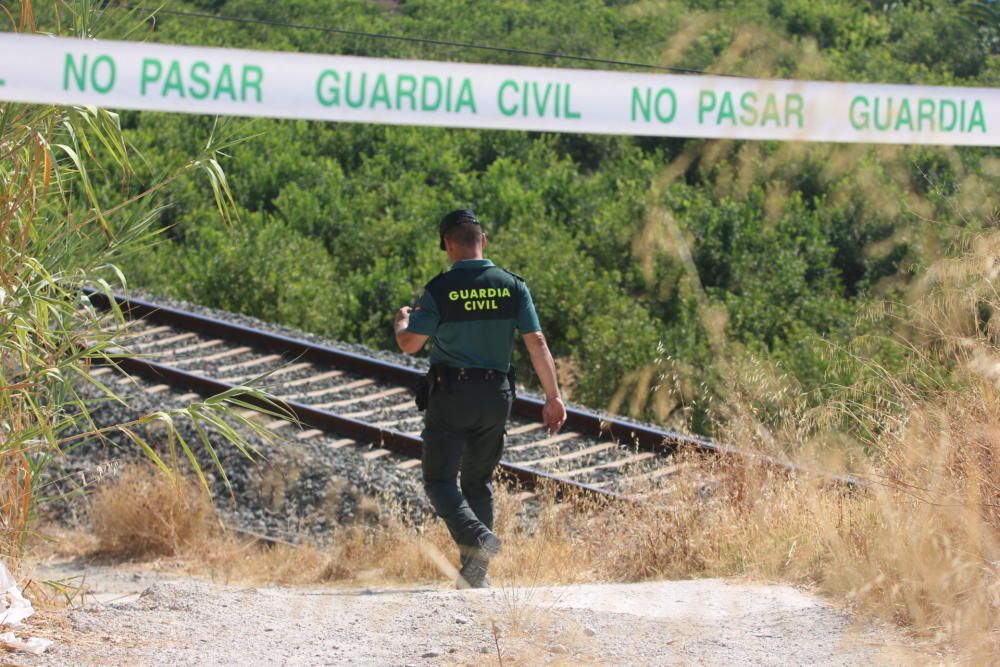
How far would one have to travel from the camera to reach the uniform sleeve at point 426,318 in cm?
530

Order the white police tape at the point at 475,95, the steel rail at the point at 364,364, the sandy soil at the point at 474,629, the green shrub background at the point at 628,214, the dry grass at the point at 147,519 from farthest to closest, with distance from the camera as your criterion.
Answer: the green shrub background at the point at 628,214, the steel rail at the point at 364,364, the dry grass at the point at 147,519, the white police tape at the point at 475,95, the sandy soil at the point at 474,629

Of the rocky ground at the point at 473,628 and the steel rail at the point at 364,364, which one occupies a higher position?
the steel rail at the point at 364,364

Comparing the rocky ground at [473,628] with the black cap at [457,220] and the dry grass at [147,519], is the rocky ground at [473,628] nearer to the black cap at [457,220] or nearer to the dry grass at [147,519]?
the black cap at [457,220]

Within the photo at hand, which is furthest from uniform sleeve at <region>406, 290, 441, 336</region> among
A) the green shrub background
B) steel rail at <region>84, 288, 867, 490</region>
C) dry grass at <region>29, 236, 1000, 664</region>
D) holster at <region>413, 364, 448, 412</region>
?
the green shrub background

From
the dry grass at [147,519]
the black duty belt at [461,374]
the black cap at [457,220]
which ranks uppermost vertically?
the black cap at [457,220]

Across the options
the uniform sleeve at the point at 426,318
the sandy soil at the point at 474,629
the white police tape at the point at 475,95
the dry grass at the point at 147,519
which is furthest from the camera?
the dry grass at the point at 147,519

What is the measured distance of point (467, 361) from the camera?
5359 mm

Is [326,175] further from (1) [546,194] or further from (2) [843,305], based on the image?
(2) [843,305]

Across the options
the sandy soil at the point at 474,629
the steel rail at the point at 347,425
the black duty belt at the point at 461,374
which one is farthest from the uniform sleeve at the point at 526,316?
the steel rail at the point at 347,425

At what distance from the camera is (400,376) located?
10.0 metres

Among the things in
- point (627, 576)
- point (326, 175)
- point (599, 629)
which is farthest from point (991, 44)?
point (599, 629)

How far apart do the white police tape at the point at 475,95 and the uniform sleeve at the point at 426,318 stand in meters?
1.08

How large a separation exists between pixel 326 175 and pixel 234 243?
11.8ft

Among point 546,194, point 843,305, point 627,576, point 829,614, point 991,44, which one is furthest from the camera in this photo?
point 991,44
